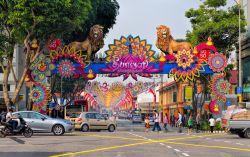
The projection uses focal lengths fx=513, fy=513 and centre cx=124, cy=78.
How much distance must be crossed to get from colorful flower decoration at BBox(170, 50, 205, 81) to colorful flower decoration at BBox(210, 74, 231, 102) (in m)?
1.47

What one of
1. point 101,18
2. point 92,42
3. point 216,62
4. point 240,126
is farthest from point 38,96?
point 240,126

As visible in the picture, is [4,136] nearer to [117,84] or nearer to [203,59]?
[203,59]

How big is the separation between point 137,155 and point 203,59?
2529cm

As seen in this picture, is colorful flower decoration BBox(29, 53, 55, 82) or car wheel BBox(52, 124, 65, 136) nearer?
car wheel BBox(52, 124, 65, 136)

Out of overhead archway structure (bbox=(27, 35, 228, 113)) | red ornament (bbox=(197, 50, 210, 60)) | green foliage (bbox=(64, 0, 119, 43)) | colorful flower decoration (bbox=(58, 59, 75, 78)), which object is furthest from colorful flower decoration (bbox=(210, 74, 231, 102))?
green foliage (bbox=(64, 0, 119, 43))

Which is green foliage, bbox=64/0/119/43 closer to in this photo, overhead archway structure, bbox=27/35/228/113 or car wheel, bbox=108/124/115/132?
overhead archway structure, bbox=27/35/228/113

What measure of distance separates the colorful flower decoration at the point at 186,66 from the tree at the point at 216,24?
10.1 metres

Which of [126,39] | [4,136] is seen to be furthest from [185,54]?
[4,136]

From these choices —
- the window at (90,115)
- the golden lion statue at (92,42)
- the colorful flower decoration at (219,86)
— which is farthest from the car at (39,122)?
the colorful flower decoration at (219,86)

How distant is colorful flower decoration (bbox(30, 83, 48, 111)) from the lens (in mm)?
40166

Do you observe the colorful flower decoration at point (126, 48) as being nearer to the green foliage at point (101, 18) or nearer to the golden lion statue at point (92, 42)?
the golden lion statue at point (92, 42)

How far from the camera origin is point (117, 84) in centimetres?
5094

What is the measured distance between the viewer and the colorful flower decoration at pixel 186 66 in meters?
40.7

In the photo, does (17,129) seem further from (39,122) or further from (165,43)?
(165,43)
